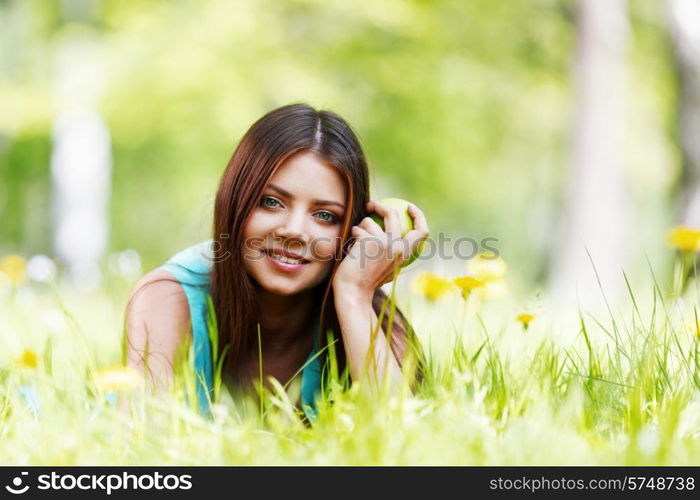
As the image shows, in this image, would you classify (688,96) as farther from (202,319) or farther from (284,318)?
(202,319)

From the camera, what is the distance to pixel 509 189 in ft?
50.9

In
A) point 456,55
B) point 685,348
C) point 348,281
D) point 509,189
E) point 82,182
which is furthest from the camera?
point 509,189

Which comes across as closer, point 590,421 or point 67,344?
point 590,421

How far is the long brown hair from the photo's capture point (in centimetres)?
235

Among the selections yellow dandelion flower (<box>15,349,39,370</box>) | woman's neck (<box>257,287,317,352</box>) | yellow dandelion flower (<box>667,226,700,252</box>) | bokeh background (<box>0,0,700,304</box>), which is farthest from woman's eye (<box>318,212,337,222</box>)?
bokeh background (<box>0,0,700,304</box>)

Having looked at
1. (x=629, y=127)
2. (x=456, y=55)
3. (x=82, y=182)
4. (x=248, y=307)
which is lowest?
(x=248, y=307)

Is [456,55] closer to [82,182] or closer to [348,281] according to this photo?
[82,182]

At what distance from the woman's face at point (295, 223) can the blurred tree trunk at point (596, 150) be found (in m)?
5.06

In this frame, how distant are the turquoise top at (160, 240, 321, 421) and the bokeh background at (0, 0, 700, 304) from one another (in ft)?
10.1

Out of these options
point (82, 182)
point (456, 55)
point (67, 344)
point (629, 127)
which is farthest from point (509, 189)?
point (67, 344)

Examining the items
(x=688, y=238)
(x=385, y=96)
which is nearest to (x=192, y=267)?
(x=688, y=238)

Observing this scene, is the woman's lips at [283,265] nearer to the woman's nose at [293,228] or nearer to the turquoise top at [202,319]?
the woman's nose at [293,228]

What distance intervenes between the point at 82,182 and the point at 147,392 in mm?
7514

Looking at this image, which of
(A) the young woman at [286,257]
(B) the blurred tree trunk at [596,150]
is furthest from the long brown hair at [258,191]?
(B) the blurred tree trunk at [596,150]
